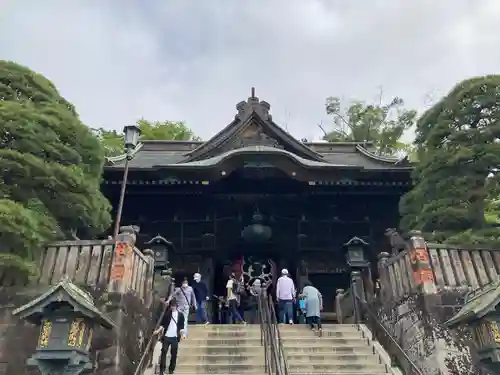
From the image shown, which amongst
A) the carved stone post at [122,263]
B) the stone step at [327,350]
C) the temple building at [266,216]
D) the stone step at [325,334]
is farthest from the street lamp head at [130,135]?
the stone step at [327,350]

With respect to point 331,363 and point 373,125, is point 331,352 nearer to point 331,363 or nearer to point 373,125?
point 331,363

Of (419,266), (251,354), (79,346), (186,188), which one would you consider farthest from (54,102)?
(419,266)

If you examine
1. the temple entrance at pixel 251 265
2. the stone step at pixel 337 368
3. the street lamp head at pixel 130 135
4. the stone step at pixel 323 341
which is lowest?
the stone step at pixel 337 368

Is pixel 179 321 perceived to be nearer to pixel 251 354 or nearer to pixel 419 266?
pixel 251 354

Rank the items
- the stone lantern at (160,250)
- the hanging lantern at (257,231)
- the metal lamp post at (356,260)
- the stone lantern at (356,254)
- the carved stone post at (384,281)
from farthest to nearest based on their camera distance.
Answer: the hanging lantern at (257,231) < the stone lantern at (356,254) < the stone lantern at (160,250) < the metal lamp post at (356,260) < the carved stone post at (384,281)

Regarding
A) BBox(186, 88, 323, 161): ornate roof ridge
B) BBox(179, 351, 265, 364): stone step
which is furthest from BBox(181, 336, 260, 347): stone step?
BBox(186, 88, 323, 161): ornate roof ridge

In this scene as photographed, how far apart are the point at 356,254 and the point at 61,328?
27.5 feet

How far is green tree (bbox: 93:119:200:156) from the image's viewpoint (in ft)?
99.1

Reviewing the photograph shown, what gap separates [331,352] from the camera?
9383 mm

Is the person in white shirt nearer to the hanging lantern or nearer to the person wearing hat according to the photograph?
the person wearing hat

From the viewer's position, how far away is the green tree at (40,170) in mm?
8859

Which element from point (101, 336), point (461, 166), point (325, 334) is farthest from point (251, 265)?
point (101, 336)

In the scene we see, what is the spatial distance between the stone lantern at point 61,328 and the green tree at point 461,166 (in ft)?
25.0

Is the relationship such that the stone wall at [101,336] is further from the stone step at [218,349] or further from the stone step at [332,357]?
the stone step at [332,357]
